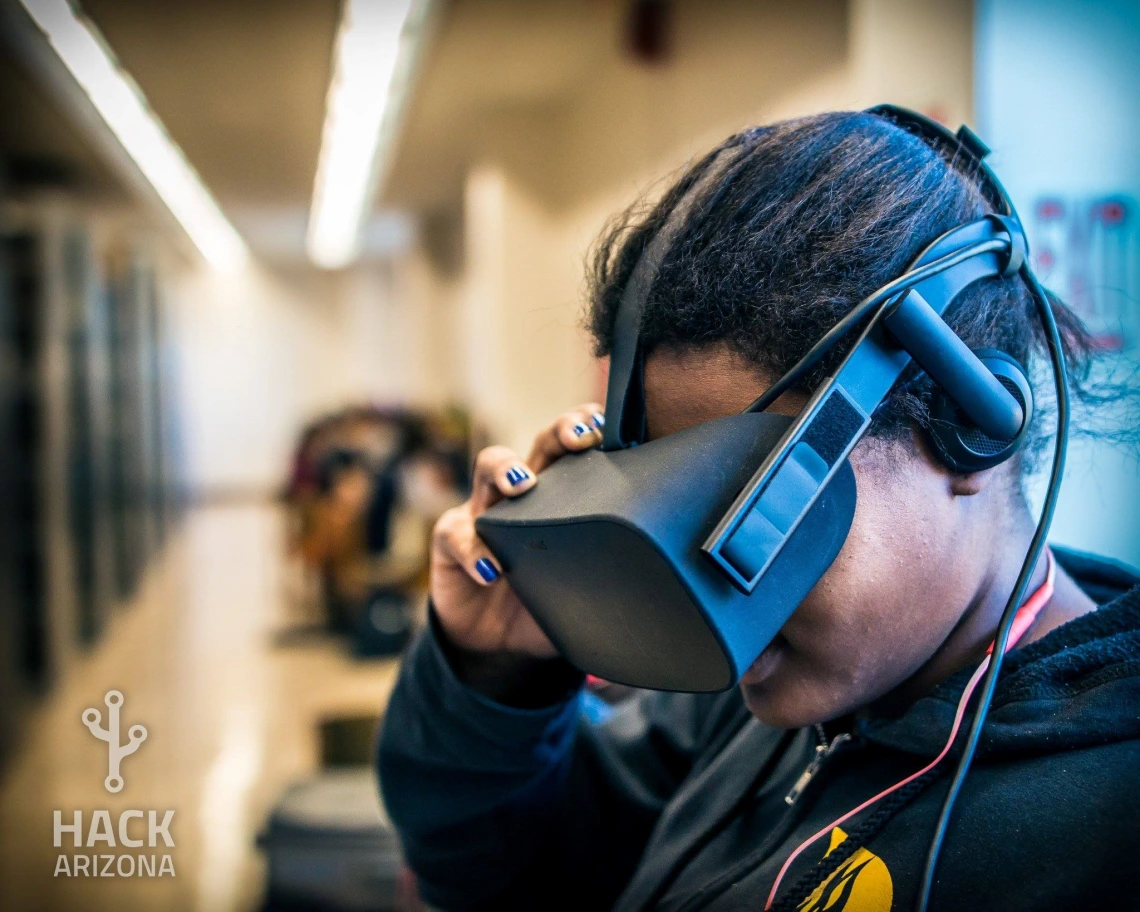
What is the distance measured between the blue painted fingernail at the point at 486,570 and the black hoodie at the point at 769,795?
121 millimetres

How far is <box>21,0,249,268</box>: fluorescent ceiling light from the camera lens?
2.36 metres

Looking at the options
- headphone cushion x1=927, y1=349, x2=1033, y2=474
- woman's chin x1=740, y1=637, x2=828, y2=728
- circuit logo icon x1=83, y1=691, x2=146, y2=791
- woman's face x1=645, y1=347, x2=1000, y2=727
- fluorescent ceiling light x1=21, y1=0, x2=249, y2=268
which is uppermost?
fluorescent ceiling light x1=21, y1=0, x2=249, y2=268

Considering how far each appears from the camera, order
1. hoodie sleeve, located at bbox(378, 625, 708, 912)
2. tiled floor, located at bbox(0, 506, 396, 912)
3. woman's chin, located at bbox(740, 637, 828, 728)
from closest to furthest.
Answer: woman's chin, located at bbox(740, 637, 828, 728) < hoodie sleeve, located at bbox(378, 625, 708, 912) < tiled floor, located at bbox(0, 506, 396, 912)

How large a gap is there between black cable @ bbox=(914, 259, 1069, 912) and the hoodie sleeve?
1.30 feet

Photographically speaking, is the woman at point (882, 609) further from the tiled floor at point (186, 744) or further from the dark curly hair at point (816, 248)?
the tiled floor at point (186, 744)

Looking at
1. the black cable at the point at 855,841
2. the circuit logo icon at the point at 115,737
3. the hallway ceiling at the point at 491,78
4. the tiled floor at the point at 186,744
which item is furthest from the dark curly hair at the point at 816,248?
the hallway ceiling at the point at 491,78

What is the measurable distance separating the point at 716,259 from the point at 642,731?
59cm

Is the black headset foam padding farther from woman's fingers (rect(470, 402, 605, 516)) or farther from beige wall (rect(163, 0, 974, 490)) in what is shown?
beige wall (rect(163, 0, 974, 490))

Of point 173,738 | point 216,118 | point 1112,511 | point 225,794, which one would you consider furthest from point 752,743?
point 216,118

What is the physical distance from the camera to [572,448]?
0.70 metres

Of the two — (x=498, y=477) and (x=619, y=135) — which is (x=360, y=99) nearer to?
(x=619, y=135)

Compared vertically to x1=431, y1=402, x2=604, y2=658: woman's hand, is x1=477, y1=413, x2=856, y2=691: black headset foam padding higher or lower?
higher

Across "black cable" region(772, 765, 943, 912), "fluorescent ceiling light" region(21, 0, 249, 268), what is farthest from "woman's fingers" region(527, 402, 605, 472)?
"fluorescent ceiling light" region(21, 0, 249, 268)

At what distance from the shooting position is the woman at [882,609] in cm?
52
